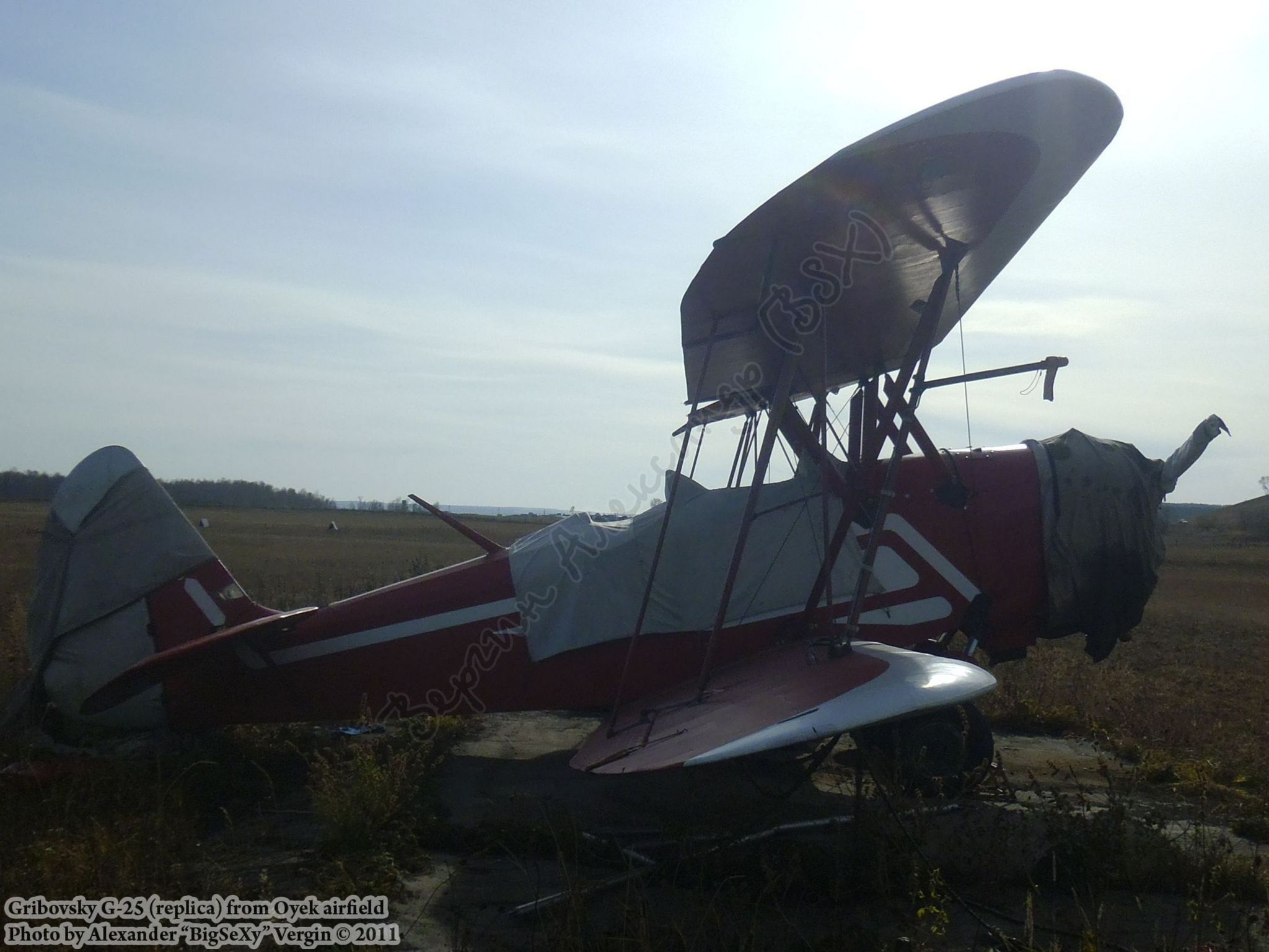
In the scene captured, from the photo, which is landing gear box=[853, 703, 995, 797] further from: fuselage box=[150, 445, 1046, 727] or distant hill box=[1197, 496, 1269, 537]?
distant hill box=[1197, 496, 1269, 537]

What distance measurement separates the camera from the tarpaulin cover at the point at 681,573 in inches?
233

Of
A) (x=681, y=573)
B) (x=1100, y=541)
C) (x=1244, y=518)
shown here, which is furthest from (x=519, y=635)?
(x=1244, y=518)

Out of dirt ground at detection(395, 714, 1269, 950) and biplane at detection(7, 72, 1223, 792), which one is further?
biplane at detection(7, 72, 1223, 792)

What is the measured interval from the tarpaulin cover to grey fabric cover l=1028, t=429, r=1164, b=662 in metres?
1.21

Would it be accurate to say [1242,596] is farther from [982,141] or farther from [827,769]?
[982,141]

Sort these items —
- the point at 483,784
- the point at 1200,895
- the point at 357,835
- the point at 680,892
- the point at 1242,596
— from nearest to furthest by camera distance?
the point at 1200,895 → the point at 680,892 → the point at 357,835 → the point at 483,784 → the point at 1242,596

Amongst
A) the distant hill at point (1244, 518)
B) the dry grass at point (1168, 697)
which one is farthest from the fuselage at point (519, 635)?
the distant hill at point (1244, 518)

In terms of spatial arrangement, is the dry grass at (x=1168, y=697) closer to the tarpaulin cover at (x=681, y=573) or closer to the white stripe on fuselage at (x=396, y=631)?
the tarpaulin cover at (x=681, y=573)

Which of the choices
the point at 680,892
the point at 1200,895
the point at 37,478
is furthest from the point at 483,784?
the point at 37,478

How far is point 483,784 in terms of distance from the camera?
5.86 metres

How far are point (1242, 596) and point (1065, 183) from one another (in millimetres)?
20851

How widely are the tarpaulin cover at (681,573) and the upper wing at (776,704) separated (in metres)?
0.41

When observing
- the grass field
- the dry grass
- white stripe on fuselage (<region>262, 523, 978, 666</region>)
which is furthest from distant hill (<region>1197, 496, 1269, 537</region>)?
white stripe on fuselage (<region>262, 523, 978, 666</region>)

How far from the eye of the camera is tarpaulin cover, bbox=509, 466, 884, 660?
19.4 feet
